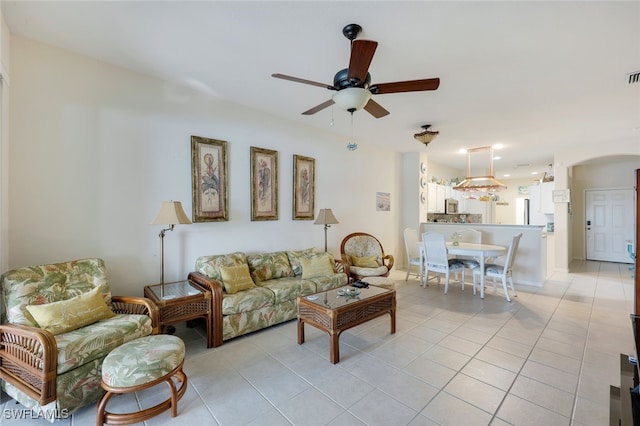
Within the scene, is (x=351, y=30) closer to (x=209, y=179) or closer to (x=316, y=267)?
(x=209, y=179)

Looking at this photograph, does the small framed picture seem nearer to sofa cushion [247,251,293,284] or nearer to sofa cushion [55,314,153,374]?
sofa cushion [247,251,293,284]

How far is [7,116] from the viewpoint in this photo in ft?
7.30

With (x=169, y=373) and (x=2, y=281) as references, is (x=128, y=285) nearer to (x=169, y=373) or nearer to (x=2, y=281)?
(x=2, y=281)

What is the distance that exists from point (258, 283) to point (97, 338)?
1.72 m

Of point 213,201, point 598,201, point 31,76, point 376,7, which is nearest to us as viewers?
point 376,7

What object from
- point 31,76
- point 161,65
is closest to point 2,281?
point 31,76

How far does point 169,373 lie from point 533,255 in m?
5.84

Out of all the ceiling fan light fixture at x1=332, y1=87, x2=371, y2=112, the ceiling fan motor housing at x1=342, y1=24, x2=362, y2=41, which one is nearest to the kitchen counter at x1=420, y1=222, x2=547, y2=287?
the ceiling fan light fixture at x1=332, y1=87, x2=371, y2=112

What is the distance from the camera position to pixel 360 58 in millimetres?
1886

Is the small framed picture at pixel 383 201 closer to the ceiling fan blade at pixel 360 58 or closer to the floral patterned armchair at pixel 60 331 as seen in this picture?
the ceiling fan blade at pixel 360 58

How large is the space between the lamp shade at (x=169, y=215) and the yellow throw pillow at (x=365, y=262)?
2.89 meters

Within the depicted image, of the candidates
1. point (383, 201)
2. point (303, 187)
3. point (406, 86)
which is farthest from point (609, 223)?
Answer: point (406, 86)

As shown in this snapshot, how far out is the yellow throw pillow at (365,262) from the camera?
15.4 feet

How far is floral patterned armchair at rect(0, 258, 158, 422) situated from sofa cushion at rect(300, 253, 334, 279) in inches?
74.3
